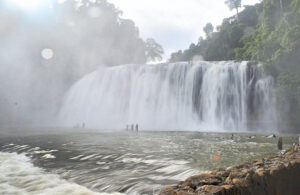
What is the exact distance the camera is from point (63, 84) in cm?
5341

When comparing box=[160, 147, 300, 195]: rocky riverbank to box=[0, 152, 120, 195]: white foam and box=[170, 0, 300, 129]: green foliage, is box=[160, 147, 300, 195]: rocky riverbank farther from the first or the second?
box=[170, 0, 300, 129]: green foliage

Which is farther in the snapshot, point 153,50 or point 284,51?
point 153,50

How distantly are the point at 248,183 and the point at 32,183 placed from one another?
19.5 ft

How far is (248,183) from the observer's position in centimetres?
321

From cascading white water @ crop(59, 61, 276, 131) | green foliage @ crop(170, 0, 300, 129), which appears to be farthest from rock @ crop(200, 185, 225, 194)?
cascading white water @ crop(59, 61, 276, 131)

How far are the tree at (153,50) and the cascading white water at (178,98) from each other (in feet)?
162

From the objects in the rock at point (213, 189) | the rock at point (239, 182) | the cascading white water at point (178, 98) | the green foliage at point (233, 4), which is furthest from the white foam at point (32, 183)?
the green foliage at point (233, 4)

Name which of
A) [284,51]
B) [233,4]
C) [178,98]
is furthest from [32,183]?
[233,4]

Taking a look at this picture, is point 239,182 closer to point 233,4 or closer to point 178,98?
point 178,98

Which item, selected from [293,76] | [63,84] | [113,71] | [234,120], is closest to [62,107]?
[63,84]

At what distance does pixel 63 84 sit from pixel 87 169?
49.3 metres

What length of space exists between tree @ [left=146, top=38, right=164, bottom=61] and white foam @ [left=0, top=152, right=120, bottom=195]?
→ 85.1m

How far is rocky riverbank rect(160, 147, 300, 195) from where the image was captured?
2982 millimetres

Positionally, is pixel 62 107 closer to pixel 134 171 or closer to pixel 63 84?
pixel 63 84
